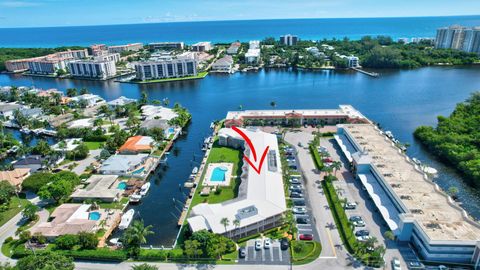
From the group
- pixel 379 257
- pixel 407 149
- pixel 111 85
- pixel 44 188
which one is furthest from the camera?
pixel 111 85

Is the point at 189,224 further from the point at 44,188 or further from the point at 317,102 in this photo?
the point at 317,102

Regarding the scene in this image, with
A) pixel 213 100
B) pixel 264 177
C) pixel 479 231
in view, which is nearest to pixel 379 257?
pixel 479 231

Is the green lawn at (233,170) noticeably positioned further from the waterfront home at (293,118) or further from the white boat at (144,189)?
the waterfront home at (293,118)

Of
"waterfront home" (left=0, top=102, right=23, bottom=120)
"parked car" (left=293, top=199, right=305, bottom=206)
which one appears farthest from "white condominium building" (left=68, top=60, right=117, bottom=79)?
"parked car" (left=293, top=199, right=305, bottom=206)

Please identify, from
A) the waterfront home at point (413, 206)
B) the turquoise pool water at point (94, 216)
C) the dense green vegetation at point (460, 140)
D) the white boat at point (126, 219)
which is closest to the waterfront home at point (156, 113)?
the white boat at point (126, 219)

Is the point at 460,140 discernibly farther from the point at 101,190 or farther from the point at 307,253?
the point at 101,190

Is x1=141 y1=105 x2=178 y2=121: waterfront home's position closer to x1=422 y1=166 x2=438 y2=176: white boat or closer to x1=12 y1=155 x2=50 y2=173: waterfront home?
x1=12 y1=155 x2=50 y2=173: waterfront home

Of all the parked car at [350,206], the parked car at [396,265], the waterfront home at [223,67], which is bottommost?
the parked car at [396,265]
